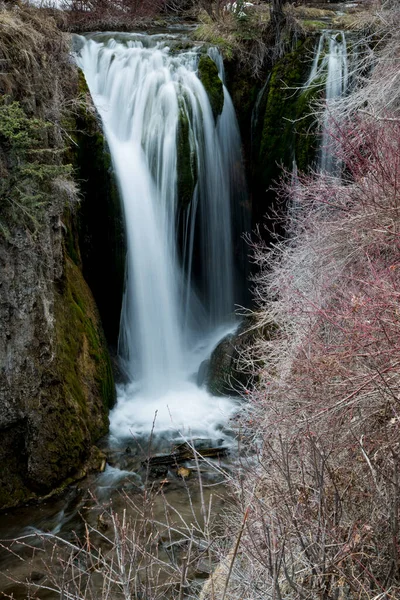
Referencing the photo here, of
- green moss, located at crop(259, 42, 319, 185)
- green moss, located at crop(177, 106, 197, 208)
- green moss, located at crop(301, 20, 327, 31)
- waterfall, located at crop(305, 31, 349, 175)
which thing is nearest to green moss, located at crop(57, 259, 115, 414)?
green moss, located at crop(177, 106, 197, 208)

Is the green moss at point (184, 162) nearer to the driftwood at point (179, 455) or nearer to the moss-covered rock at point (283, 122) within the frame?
the moss-covered rock at point (283, 122)

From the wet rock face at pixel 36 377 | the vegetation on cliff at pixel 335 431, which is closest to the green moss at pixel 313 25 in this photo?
the vegetation on cliff at pixel 335 431

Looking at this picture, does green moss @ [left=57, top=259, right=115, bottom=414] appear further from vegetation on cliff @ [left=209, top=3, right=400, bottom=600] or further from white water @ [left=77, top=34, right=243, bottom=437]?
vegetation on cliff @ [left=209, top=3, right=400, bottom=600]

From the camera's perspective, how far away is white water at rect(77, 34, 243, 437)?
9.52 metres

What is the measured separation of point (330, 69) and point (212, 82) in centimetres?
241

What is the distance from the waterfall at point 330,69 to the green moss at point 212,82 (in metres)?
1.79

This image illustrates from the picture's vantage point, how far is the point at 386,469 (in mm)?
3090

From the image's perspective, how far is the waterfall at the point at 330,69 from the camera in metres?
10.4

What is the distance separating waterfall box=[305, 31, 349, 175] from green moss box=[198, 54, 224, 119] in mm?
1787

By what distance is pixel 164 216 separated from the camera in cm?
1014

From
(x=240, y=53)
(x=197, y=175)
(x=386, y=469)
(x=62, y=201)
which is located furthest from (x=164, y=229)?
(x=386, y=469)

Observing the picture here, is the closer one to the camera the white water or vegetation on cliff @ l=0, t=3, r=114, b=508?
vegetation on cliff @ l=0, t=3, r=114, b=508

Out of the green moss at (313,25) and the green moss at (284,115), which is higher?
the green moss at (313,25)

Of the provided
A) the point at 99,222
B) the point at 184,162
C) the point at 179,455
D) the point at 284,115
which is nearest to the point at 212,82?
the point at 284,115
